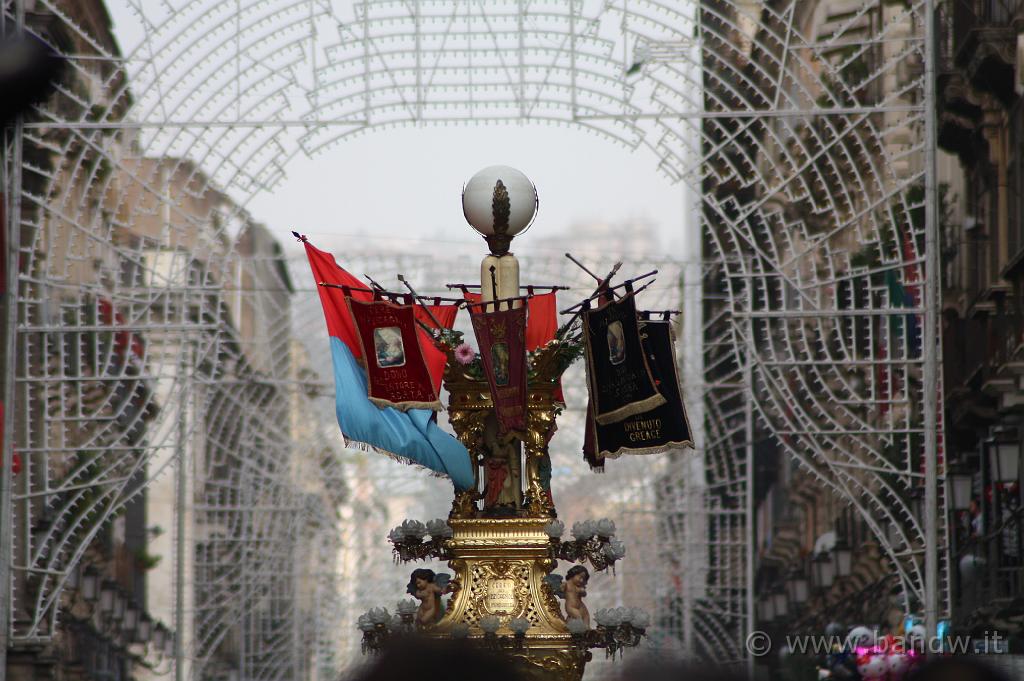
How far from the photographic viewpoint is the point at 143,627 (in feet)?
132

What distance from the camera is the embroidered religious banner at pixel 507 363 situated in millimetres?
11102

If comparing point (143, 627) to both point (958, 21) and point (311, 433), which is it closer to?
point (311, 433)

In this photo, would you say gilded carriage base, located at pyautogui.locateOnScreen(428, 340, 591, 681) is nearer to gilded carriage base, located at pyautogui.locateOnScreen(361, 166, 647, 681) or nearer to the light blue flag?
gilded carriage base, located at pyautogui.locateOnScreen(361, 166, 647, 681)

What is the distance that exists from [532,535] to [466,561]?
15.6 inches

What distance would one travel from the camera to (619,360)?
11.8m

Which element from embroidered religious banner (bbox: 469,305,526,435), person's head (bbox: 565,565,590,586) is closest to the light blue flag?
embroidered religious banner (bbox: 469,305,526,435)

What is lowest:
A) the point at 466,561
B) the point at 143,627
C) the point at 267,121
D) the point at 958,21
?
the point at 143,627

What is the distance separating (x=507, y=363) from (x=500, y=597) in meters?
1.27

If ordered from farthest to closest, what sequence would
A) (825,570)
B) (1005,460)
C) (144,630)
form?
(144,630)
(825,570)
(1005,460)

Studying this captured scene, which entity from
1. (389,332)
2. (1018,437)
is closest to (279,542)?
(1018,437)

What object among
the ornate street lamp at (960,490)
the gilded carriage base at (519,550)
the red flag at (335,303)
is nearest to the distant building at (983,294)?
the ornate street lamp at (960,490)

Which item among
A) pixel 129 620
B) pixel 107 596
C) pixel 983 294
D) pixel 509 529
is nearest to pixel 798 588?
pixel 129 620

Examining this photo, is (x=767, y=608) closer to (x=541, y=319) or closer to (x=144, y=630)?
(x=144, y=630)

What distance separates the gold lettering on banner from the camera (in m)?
11.0
